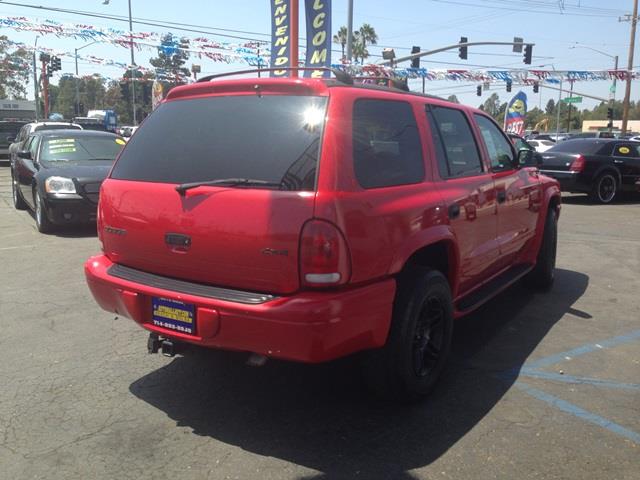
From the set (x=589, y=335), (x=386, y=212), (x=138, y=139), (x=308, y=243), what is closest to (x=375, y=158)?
(x=386, y=212)

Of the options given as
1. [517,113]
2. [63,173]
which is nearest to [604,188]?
[517,113]

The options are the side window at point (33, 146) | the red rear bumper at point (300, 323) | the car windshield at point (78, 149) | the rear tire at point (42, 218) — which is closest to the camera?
Answer: the red rear bumper at point (300, 323)

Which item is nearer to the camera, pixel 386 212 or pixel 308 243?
pixel 308 243

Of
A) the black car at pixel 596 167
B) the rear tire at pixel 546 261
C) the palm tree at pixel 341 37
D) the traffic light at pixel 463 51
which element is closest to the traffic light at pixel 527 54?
the traffic light at pixel 463 51

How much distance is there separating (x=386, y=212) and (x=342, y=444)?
1.22m

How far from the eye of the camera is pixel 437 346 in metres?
3.62

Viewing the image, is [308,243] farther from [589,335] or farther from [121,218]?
[589,335]

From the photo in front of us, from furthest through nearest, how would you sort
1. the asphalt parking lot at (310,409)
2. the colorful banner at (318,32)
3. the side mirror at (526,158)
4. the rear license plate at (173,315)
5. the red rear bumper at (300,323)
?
the colorful banner at (318,32), the side mirror at (526,158), the rear license plate at (173,315), the asphalt parking lot at (310,409), the red rear bumper at (300,323)

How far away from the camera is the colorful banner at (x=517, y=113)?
23609 mm

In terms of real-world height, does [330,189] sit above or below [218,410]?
above

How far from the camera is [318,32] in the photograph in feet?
53.8

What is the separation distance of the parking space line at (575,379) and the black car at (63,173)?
6.57 meters

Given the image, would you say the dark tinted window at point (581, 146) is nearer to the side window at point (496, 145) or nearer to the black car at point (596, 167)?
the black car at point (596, 167)

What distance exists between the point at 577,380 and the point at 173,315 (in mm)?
2637
